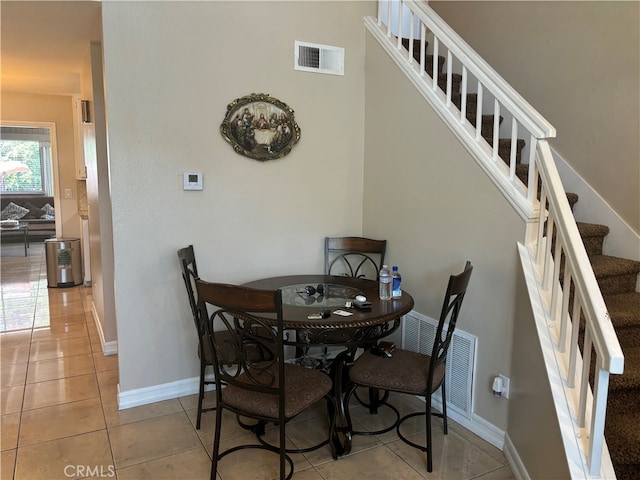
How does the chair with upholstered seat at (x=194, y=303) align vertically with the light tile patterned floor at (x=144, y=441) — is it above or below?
above

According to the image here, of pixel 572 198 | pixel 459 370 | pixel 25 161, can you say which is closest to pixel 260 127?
pixel 459 370

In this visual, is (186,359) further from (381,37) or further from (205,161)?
(381,37)

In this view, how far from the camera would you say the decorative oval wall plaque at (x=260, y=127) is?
9.89ft

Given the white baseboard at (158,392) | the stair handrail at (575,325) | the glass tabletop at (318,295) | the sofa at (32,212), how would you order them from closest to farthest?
the stair handrail at (575,325) → the glass tabletop at (318,295) → the white baseboard at (158,392) → the sofa at (32,212)

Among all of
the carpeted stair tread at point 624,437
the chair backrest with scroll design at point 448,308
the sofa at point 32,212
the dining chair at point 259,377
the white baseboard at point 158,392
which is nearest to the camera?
the carpeted stair tread at point 624,437

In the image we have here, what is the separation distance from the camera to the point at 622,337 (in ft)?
7.56

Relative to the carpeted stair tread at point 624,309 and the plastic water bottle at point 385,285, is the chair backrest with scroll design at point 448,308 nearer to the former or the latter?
the plastic water bottle at point 385,285

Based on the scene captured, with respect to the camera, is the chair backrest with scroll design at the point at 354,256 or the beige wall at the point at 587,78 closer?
the beige wall at the point at 587,78

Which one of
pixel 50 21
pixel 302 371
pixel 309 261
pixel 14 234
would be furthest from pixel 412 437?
pixel 14 234

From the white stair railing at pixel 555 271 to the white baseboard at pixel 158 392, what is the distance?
2.19 m

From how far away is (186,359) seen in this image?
10.0ft

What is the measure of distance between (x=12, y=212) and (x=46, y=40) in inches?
329

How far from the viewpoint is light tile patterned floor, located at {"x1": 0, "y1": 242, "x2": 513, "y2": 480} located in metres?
2.24

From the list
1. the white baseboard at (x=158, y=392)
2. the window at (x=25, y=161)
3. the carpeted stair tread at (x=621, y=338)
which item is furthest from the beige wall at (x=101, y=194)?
the window at (x=25, y=161)
